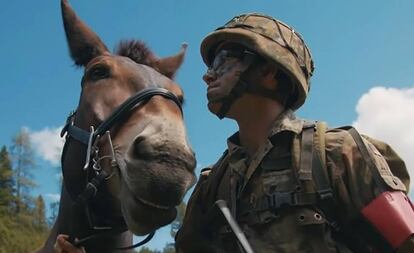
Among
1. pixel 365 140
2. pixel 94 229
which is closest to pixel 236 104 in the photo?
pixel 365 140

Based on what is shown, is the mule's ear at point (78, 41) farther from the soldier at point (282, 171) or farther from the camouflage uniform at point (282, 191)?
the camouflage uniform at point (282, 191)

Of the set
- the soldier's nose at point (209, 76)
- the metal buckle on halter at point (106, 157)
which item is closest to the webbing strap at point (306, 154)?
the soldier's nose at point (209, 76)

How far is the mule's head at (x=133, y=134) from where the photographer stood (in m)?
3.51

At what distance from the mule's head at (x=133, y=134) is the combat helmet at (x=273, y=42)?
681mm

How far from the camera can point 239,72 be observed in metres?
3.69

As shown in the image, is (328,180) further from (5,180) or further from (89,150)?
(5,180)

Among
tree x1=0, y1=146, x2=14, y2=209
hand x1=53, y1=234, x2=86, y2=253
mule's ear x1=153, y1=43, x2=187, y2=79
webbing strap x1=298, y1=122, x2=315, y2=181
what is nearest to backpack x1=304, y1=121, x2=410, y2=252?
webbing strap x1=298, y1=122, x2=315, y2=181

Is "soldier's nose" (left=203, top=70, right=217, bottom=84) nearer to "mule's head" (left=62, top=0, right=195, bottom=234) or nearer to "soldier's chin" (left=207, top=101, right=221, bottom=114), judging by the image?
"soldier's chin" (left=207, top=101, right=221, bottom=114)

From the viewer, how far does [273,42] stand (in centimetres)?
371

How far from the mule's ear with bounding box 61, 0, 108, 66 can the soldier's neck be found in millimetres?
1837

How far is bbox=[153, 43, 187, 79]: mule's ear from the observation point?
17.1 ft

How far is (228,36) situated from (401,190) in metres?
1.55

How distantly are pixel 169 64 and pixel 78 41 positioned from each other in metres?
0.94

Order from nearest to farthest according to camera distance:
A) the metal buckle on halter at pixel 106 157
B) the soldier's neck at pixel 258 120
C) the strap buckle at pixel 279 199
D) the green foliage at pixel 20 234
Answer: the strap buckle at pixel 279 199
the soldier's neck at pixel 258 120
the metal buckle on halter at pixel 106 157
the green foliage at pixel 20 234
